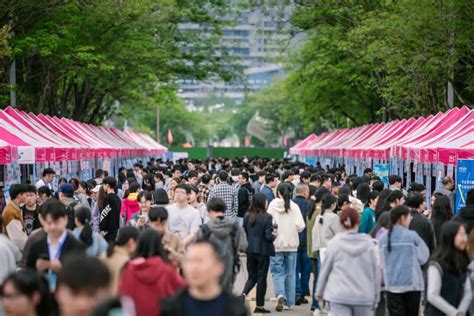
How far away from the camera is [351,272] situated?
33.8ft

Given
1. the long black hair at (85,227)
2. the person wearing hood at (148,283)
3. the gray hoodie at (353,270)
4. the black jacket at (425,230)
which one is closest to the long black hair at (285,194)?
the black jacket at (425,230)

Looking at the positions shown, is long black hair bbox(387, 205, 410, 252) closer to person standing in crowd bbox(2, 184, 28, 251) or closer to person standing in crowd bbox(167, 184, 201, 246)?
person standing in crowd bbox(167, 184, 201, 246)

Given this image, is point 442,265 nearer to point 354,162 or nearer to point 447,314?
point 447,314

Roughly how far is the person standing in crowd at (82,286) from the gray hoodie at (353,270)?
443 cm

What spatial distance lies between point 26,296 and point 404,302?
16.5ft

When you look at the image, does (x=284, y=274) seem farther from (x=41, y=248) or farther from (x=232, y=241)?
(x=41, y=248)

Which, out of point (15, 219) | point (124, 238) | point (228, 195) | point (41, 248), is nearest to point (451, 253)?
point (124, 238)

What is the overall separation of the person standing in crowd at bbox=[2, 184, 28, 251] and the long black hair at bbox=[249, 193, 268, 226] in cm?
305

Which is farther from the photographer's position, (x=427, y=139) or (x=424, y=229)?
(x=427, y=139)

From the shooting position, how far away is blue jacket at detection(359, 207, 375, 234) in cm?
1444

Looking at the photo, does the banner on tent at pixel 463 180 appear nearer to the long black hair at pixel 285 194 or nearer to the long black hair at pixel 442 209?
the long black hair at pixel 285 194

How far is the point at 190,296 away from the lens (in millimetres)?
6832

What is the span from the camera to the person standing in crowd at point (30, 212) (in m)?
14.3

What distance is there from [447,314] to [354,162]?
35892 mm
